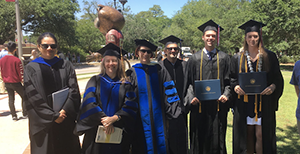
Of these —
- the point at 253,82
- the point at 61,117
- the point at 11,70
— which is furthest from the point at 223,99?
the point at 11,70

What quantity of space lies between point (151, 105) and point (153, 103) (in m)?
0.04

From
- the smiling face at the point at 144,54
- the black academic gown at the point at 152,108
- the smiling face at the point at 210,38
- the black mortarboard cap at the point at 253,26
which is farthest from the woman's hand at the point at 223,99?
the smiling face at the point at 144,54

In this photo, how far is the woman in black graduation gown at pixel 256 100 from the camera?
120 inches

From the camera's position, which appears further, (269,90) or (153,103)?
(269,90)

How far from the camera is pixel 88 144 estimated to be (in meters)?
2.59

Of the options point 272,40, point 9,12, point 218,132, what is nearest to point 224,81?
point 218,132

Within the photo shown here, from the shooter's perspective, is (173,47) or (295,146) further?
(295,146)

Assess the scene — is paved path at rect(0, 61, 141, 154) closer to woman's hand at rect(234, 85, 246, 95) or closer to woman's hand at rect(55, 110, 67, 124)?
woman's hand at rect(55, 110, 67, 124)

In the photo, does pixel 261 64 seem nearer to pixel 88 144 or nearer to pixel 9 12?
pixel 88 144

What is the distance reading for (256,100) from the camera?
3.05 metres

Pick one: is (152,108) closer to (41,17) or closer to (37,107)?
(37,107)

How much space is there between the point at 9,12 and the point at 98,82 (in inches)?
812

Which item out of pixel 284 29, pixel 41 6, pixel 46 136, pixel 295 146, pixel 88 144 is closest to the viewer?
pixel 88 144

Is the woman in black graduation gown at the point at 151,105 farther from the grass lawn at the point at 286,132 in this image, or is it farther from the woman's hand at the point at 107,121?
the grass lawn at the point at 286,132
